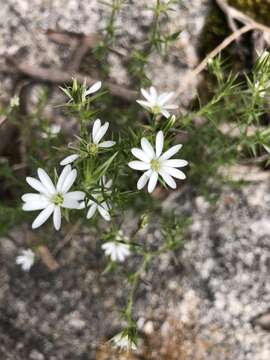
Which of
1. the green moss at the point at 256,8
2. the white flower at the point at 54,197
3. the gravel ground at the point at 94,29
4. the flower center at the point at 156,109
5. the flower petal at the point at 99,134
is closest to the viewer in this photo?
the white flower at the point at 54,197

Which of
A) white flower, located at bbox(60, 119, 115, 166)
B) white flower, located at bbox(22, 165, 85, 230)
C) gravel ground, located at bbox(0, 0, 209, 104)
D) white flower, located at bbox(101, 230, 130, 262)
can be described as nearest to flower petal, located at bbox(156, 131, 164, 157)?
white flower, located at bbox(60, 119, 115, 166)

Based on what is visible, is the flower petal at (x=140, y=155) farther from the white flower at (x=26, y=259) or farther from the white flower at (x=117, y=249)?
the white flower at (x=26, y=259)

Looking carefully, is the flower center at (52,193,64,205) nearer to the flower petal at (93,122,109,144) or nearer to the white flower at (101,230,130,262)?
the flower petal at (93,122,109,144)

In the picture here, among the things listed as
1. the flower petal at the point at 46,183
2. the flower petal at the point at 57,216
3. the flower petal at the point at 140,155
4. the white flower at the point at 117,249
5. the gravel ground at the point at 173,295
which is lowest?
the gravel ground at the point at 173,295

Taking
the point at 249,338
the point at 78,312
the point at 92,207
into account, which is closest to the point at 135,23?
the point at 92,207

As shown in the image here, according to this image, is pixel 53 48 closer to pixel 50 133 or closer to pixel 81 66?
pixel 81 66

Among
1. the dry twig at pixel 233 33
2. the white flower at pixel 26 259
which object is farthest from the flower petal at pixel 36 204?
the dry twig at pixel 233 33
